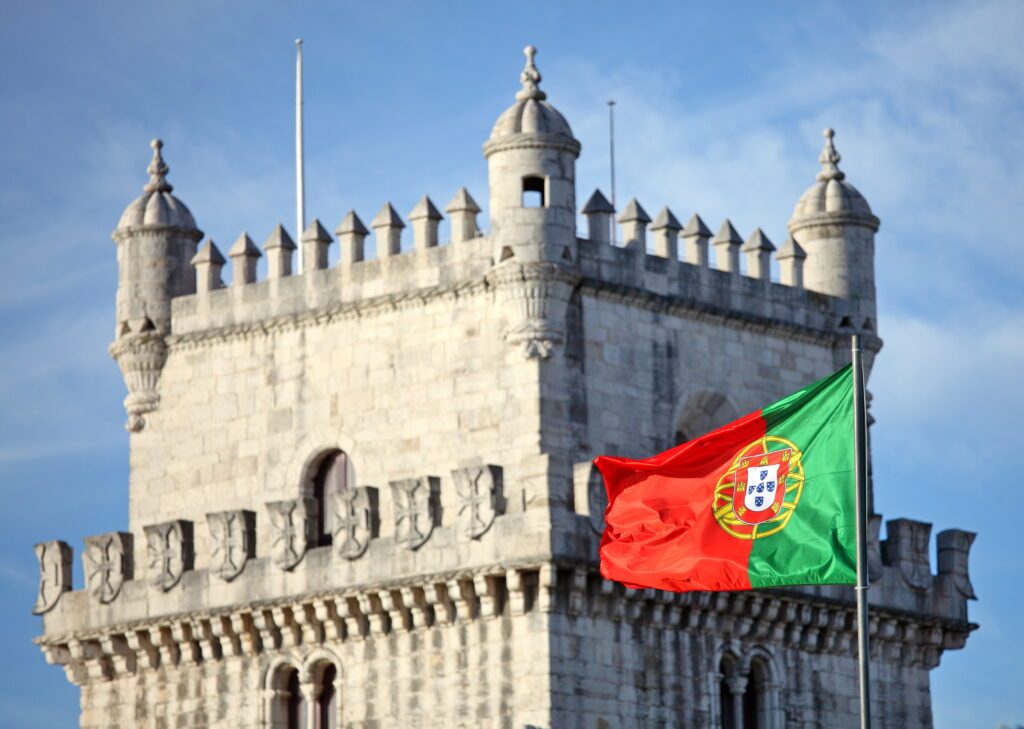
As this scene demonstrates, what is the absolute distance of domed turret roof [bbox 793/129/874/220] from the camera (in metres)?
56.6

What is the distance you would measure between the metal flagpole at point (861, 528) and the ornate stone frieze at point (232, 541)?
58.8 feet

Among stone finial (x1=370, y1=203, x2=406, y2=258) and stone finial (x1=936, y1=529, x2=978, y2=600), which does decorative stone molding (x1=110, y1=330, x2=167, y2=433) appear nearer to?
stone finial (x1=370, y1=203, x2=406, y2=258)

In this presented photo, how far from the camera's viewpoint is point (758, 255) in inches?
2144

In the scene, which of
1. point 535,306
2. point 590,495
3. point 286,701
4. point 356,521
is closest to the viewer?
point 590,495

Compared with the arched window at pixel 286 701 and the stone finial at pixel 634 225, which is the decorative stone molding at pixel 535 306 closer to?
the stone finial at pixel 634 225

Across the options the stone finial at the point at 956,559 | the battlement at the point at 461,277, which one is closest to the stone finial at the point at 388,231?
the battlement at the point at 461,277

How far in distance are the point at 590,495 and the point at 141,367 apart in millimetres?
9846

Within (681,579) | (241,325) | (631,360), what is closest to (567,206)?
(631,360)

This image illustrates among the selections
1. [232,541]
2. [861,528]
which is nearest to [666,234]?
[232,541]

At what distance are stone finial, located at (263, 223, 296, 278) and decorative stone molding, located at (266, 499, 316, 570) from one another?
13.3ft

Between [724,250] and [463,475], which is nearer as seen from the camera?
[463,475]

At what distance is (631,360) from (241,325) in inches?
262

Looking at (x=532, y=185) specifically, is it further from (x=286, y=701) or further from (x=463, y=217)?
(x=286, y=701)

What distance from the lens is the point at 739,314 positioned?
5366 cm
